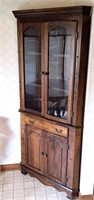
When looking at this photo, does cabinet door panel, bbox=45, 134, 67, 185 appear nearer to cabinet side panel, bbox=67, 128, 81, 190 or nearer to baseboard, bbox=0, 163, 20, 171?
cabinet side panel, bbox=67, 128, 81, 190

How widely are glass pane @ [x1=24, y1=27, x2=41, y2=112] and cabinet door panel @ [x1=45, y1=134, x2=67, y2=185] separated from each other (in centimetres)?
38

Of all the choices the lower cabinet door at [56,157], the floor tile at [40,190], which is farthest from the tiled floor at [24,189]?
the lower cabinet door at [56,157]

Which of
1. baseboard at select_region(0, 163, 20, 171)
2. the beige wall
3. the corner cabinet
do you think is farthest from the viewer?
baseboard at select_region(0, 163, 20, 171)

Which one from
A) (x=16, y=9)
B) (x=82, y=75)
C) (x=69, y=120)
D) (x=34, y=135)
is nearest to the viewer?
(x=82, y=75)

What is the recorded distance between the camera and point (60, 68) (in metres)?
2.17

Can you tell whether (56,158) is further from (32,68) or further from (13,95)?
(32,68)

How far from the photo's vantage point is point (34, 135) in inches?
98.8

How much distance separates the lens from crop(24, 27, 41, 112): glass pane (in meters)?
2.25

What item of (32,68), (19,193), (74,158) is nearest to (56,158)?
(74,158)

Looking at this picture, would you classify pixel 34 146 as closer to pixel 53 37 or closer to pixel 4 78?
pixel 4 78

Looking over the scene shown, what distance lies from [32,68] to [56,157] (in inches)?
39.4

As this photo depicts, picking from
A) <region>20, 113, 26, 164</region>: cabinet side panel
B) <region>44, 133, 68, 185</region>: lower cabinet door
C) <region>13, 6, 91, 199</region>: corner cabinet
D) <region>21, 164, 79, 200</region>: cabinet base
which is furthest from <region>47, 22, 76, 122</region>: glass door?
<region>21, 164, 79, 200</region>: cabinet base

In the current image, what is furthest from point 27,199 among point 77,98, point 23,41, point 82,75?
point 23,41

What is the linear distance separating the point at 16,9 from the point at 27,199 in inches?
81.1
